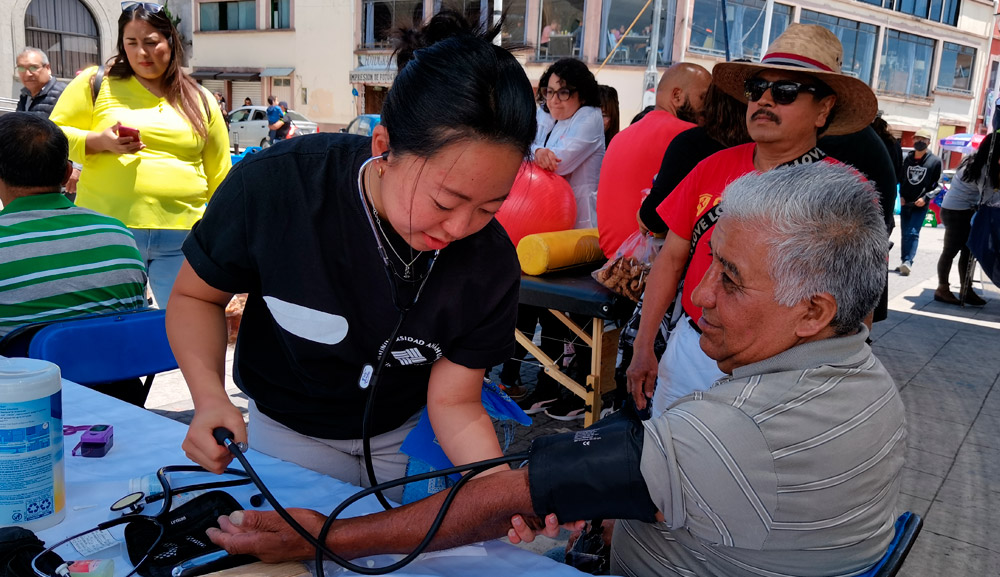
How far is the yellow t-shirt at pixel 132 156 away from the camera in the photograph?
2883mm

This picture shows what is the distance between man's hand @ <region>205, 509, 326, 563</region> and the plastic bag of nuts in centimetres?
205

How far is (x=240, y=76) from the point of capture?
2614cm

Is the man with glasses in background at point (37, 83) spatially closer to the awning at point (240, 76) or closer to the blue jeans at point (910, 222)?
the blue jeans at point (910, 222)

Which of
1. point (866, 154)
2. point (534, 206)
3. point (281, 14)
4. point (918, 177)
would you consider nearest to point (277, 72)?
point (281, 14)

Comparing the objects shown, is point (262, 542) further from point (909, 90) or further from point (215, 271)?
point (909, 90)

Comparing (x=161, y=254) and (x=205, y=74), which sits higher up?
(x=205, y=74)

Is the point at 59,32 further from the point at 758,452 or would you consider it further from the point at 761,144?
the point at 758,452

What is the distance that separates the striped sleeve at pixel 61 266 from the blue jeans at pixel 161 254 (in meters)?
0.68

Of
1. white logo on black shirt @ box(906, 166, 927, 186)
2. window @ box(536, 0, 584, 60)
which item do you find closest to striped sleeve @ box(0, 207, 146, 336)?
white logo on black shirt @ box(906, 166, 927, 186)

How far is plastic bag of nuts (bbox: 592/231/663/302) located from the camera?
296cm

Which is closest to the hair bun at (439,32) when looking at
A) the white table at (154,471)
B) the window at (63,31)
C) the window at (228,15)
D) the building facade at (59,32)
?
the white table at (154,471)

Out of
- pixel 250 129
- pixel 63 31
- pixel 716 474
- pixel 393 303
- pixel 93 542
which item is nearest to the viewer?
pixel 716 474

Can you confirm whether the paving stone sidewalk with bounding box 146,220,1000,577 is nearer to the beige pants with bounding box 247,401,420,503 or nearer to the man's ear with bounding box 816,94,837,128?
the beige pants with bounding box 247,401,420,503

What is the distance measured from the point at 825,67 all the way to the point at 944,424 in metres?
2.56
